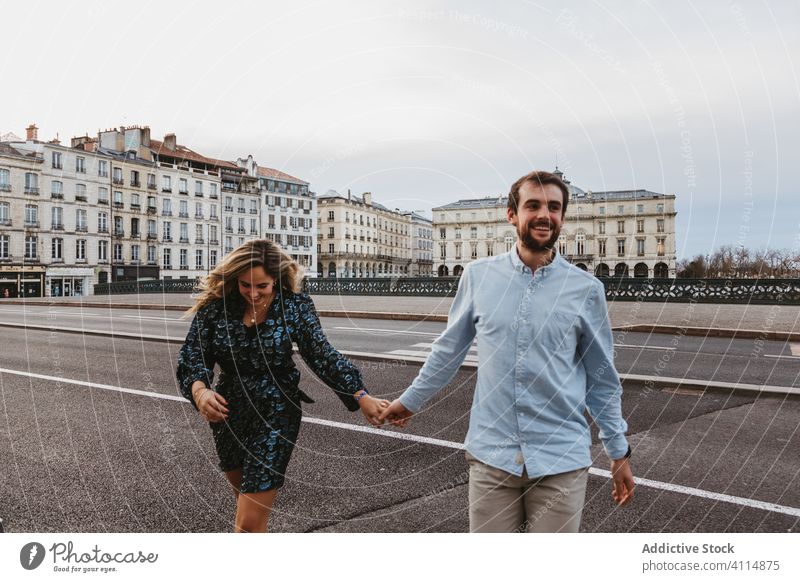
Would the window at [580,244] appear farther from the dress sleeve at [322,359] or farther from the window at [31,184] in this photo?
the window at [31,184]

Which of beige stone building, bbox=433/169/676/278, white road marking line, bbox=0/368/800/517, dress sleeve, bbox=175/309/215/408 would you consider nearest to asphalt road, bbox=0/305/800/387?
white road marking line, bbox=0/368/800/517

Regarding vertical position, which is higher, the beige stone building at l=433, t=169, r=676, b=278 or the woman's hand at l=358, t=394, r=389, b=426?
the beige stone building at l=433, t=169, r=676, b=278

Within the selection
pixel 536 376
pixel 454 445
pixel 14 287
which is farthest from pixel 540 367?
pixel 14 287

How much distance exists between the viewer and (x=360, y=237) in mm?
5570

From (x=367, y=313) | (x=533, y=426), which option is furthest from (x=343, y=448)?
(x=367, y=313)

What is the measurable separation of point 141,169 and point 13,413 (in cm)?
405

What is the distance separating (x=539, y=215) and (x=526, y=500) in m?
1.11

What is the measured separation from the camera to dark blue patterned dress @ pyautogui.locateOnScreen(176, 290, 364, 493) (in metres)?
2.79

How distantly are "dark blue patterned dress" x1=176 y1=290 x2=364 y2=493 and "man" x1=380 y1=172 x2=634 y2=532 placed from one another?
2.55ft

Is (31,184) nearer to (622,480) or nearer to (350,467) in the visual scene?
(350,467)

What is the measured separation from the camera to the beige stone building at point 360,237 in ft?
14.4

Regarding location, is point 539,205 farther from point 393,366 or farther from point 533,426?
point 393,366

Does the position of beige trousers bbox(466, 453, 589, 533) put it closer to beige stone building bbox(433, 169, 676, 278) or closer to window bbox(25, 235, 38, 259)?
beige stone building bbox(433, 169, 676, 278)

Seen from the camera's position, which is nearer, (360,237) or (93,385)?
(360,237)
